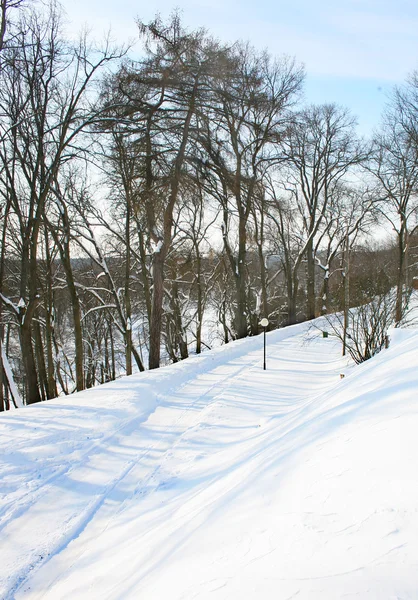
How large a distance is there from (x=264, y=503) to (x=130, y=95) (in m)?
12.2

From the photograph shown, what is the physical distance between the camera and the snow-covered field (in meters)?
1.88

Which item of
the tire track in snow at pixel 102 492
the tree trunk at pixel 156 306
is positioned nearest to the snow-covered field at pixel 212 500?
the tire track in snow at pixel 102 492

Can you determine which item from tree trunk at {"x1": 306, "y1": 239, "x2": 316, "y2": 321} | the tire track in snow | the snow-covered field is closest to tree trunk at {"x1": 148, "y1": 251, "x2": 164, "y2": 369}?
the tire track in snow

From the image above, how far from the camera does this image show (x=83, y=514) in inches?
148

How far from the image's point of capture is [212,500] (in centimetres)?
336

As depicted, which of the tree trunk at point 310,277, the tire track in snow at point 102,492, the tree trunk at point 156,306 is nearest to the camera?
the tire track in snow at point 102,492

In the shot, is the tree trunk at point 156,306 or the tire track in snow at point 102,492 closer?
the tire track in snow at point 102,492

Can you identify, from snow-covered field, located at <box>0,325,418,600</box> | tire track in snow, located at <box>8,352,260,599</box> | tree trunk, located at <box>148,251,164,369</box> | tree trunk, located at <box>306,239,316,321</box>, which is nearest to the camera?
snow-covered field, located at <box>0,325,418,600</box>

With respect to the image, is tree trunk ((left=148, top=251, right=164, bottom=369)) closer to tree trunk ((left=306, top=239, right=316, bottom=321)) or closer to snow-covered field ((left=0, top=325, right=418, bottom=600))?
snow-covered field ((left=0, top=325, right=418, bottom=600))

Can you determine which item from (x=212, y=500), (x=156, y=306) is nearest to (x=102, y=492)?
(x=212, y=500)

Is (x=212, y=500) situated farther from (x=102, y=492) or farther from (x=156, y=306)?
(x=156, y=306)

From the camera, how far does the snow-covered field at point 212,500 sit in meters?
1.88

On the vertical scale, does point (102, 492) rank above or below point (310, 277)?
below

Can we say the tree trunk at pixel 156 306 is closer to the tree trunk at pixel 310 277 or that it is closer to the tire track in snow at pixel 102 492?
the tire track in snow at pixel 102 492
